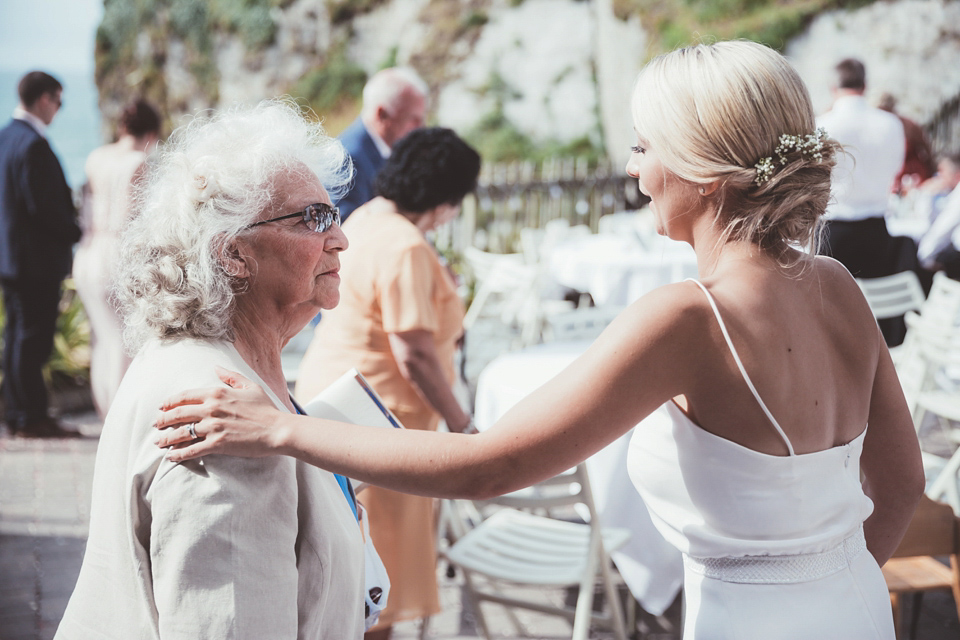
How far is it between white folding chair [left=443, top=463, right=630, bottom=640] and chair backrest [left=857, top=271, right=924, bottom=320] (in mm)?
3134

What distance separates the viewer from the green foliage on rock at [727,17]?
1454 centimetres

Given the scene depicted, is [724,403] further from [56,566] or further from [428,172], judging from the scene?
[56,566]

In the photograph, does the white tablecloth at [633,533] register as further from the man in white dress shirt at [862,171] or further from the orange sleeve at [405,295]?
the man in white dress shirt at [862,171]

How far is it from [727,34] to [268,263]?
49.6 ft

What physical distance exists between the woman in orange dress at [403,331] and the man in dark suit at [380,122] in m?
1.44

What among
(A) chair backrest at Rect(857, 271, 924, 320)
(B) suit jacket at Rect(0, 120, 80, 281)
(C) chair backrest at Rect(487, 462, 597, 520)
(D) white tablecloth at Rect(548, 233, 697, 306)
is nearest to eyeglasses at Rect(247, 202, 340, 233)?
(C) chair backrest at Rect(487, 462, 597, 520)

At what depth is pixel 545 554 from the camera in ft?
10.0

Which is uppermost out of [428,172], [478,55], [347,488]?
[478,55]

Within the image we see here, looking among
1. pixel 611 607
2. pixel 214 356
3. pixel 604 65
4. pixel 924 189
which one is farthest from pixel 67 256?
pixel 604 65

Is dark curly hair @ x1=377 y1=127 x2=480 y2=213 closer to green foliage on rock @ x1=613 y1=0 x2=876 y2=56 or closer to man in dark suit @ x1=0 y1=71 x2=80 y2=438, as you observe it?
man in dark suit @ x1=0 y1=71 x2=80 y2=438

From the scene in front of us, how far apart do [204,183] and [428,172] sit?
1560 mm

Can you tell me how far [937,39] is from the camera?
1398 centimetres

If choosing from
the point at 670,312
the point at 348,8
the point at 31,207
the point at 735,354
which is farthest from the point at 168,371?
the point at 348,8

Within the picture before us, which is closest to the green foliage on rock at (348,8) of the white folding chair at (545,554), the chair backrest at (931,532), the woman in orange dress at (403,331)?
the woman in orange dress at (403,331)
